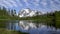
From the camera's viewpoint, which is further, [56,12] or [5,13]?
[5,13]

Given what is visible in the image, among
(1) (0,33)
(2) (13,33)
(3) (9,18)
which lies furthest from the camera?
(3) (9,18)

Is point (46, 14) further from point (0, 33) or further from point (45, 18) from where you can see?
point (0, 33)

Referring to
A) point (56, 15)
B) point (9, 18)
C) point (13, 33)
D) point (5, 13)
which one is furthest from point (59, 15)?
point (13, 33)

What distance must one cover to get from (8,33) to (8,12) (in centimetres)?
4386

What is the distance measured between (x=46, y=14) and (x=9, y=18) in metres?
12.0

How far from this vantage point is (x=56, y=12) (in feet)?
165

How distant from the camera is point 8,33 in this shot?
19594 millimetres

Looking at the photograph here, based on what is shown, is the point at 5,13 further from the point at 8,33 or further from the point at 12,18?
the point at 8,33

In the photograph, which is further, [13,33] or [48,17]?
[48,17]

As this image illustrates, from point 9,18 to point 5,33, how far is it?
127ft

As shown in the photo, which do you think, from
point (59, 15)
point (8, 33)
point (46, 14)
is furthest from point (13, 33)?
point (46, 14)

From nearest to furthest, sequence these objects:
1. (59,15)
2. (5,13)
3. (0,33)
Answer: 1. (0,33)
2. (59,15)
3. (5,13)

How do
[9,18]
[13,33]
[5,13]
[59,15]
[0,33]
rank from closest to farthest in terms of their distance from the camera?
[0,33] < [13,33] < [59,15] < [9,18] < [5,13]

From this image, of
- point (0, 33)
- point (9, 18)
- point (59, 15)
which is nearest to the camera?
point (0, 33)
